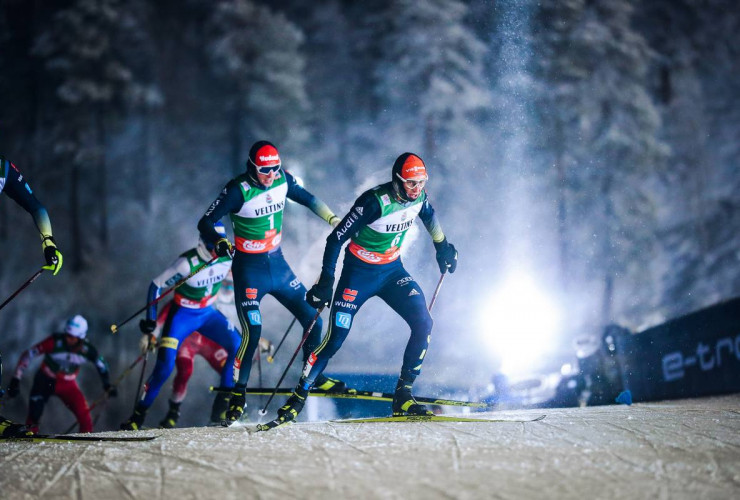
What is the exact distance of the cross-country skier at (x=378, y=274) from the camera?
522cm

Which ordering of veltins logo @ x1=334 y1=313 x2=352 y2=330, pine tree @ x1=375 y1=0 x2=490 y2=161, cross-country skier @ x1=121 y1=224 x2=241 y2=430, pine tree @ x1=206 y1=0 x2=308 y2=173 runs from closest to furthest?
1. veltins logo @ x1=334 y1=313 x2=352 y2=330
2. cross-country skier @ x1=121 y1=224 x2=241 y2=430
3. pine tree @ x1=375 y1=0 x2=490 y2=161
4. pine tree @ x1=206 y1=0 x2=308 y2=173

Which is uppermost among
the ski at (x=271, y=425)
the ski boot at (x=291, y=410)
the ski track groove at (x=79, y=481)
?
the ski boot at (x=291, y=410)

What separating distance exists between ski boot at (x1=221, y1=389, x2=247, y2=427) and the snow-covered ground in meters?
0.86

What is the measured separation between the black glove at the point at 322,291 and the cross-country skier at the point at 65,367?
14.3ft

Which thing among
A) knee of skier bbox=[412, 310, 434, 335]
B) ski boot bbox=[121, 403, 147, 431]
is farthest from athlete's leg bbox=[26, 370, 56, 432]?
knee of skier bbox=[412, 310, 434, 335]

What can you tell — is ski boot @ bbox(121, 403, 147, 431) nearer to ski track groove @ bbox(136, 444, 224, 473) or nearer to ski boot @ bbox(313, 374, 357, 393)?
ski boot @ bbox(313, 374, 357, 393)

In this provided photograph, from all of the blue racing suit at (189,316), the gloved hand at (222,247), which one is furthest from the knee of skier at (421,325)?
the blue racing suit at (189,316)

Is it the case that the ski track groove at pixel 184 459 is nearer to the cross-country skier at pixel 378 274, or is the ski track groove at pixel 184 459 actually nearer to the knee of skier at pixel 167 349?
the cross-country skier at pixel 378 274

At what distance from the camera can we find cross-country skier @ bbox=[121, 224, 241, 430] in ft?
22.1

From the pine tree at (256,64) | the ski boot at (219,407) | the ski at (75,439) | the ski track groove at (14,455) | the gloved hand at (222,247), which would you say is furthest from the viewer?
the pine tree at (256,64)

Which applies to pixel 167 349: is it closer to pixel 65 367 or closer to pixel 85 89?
pixel 65 367

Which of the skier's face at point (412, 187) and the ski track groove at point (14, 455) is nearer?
the ski track groove at point (14, 455)

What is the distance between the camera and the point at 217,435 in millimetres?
4605

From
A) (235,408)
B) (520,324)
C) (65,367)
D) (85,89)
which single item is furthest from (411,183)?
(85,89)
